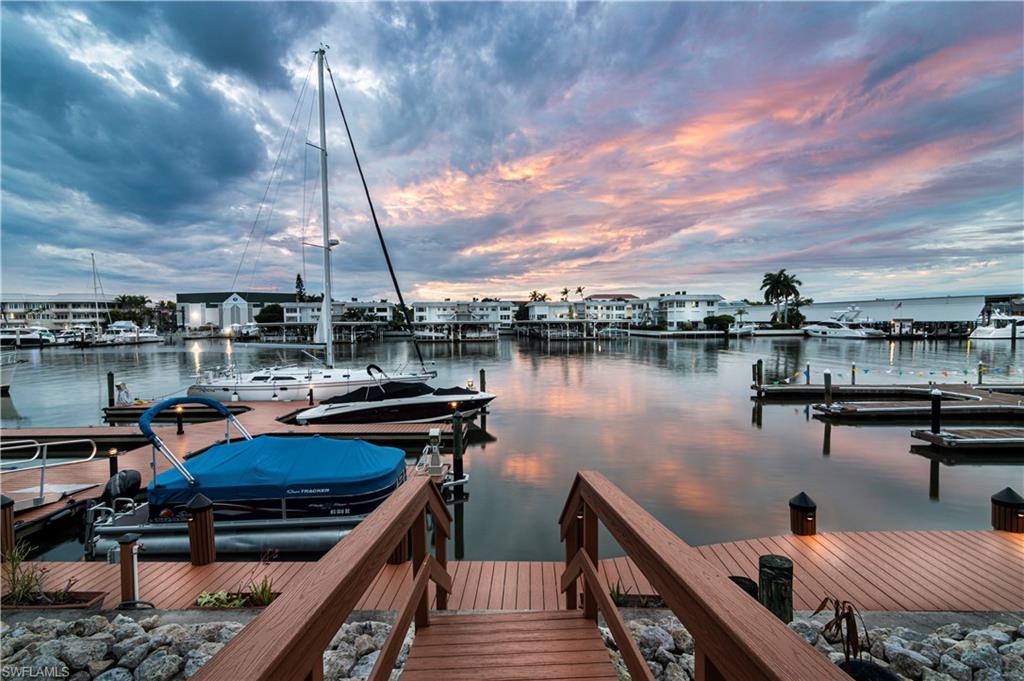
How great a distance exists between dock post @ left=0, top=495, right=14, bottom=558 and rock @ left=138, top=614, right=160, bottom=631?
9.80 ft

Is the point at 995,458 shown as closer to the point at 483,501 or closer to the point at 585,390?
the point at 483,501

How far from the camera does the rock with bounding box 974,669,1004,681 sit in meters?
3.57

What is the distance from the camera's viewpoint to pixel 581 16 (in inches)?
625

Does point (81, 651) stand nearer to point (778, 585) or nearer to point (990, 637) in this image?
point (778, 585)

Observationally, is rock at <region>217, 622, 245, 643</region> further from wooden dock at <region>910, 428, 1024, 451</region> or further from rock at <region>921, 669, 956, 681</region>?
wooden dock at <region>910, 428, 1024, 451</region>

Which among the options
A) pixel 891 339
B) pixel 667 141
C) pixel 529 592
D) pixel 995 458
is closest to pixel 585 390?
pixel 667 141

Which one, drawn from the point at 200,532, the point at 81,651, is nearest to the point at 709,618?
the point at 81,651

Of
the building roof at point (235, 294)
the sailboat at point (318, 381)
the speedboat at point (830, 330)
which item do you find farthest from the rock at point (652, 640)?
the building roof at point (235, 294)

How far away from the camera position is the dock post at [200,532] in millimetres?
5945

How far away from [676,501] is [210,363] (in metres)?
51.4

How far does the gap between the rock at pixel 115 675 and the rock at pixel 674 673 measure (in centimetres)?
416

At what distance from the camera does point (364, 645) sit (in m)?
4.02

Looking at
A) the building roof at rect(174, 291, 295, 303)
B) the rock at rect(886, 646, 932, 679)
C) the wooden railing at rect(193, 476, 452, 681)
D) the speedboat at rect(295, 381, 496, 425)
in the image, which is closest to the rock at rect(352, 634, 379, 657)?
the wooden railing at rect(193, 476, 452, 681)

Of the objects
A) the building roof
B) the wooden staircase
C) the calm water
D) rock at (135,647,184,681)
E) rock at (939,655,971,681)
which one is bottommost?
the calm water
